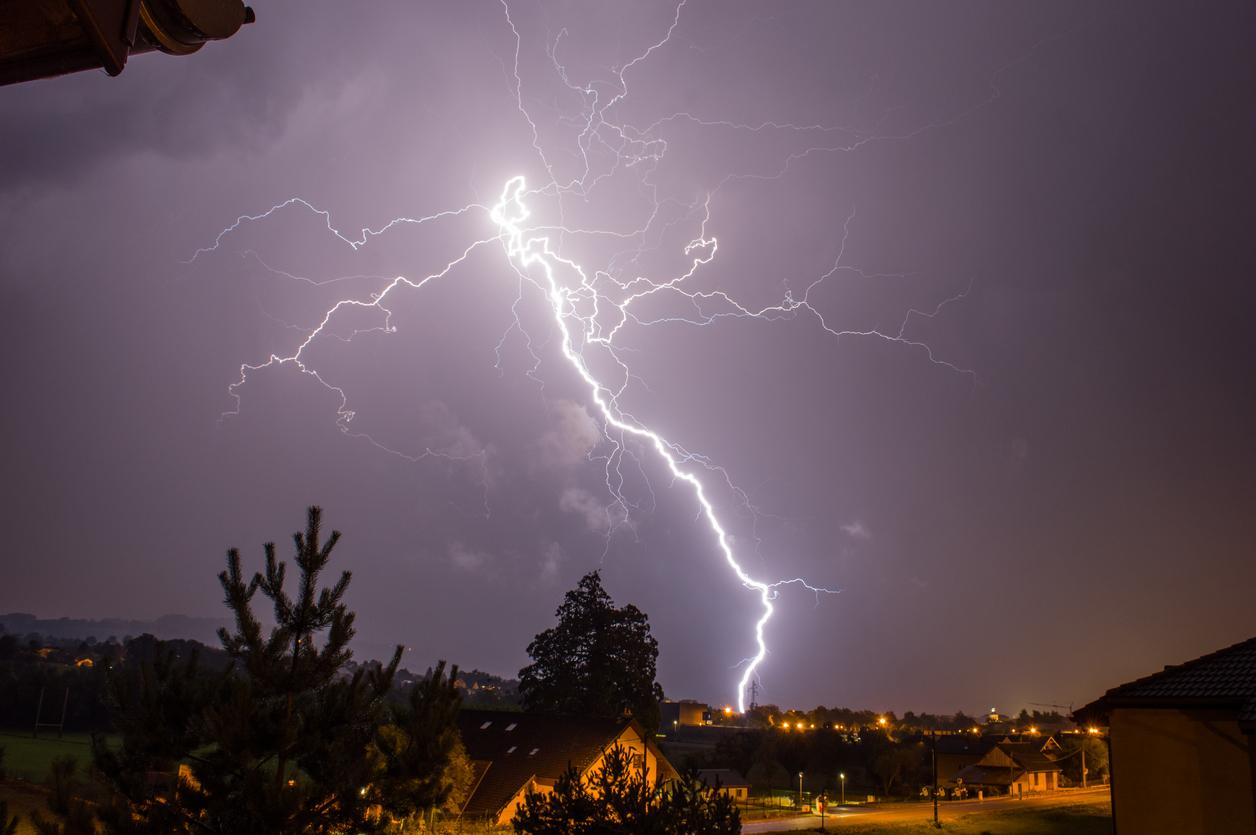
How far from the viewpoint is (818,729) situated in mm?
65000

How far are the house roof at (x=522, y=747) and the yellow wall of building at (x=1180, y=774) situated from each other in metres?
16.9

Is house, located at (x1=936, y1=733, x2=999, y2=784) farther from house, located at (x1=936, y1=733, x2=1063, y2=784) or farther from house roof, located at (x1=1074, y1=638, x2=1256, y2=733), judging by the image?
house roof, located at (x1=1074, y1=638, x2=1256, y2=733)

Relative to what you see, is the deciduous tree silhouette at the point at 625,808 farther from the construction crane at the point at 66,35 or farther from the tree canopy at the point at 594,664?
the tree canopy at the point at 594,664

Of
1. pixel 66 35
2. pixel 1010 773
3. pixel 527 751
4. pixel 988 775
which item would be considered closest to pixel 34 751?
pixel 527 751

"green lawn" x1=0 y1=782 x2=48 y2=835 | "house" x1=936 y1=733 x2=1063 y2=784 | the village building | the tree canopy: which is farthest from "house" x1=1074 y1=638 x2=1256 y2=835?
"house" x1=936 y1=733 x2=1063 y2=784

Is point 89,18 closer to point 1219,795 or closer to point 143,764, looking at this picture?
point 143,764

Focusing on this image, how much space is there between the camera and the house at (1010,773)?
167 ft

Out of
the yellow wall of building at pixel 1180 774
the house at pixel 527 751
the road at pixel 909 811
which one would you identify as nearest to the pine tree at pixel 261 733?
the yellow wall of building at pixel 1180 774

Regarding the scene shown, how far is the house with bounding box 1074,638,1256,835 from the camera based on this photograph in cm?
1052

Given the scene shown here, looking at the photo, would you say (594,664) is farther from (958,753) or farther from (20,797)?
(958,753)

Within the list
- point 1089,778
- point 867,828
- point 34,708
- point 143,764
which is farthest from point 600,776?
point 1089,778

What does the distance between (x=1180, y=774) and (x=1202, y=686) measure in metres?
1.18

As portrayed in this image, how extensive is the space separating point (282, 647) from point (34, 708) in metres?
53.5

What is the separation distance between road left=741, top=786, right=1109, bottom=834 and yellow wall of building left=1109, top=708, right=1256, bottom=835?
16.2m
